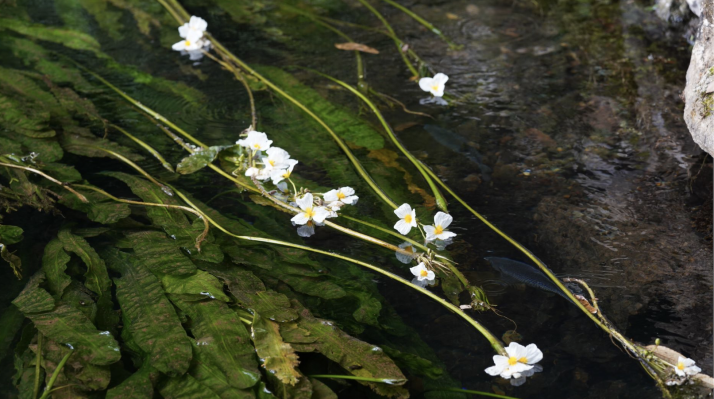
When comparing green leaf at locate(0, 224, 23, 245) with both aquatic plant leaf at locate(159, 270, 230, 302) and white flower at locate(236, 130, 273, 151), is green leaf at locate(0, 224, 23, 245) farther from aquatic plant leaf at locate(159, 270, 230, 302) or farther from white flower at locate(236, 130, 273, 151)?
white flower at locate(236, 130, 273, 151)

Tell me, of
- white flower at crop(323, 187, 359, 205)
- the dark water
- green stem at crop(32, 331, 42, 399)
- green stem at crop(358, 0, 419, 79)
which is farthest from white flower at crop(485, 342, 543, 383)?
green stem at crop(358, 0, 419, 79)

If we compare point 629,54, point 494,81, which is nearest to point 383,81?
point 494,81

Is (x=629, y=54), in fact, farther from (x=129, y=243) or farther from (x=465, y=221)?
(x=129, y=243)

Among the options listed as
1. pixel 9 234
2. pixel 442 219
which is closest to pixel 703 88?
pixel 442 219

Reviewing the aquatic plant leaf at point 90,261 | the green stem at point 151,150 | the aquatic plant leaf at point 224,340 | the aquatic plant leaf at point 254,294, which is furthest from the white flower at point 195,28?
the aquatic plant leaf at point 224,340

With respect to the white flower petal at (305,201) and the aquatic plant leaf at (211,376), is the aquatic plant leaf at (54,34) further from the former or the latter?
the aquatic plant leaf at (211,376)

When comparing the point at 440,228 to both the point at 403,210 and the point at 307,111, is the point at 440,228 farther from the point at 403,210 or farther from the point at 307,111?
the point at 307,111
